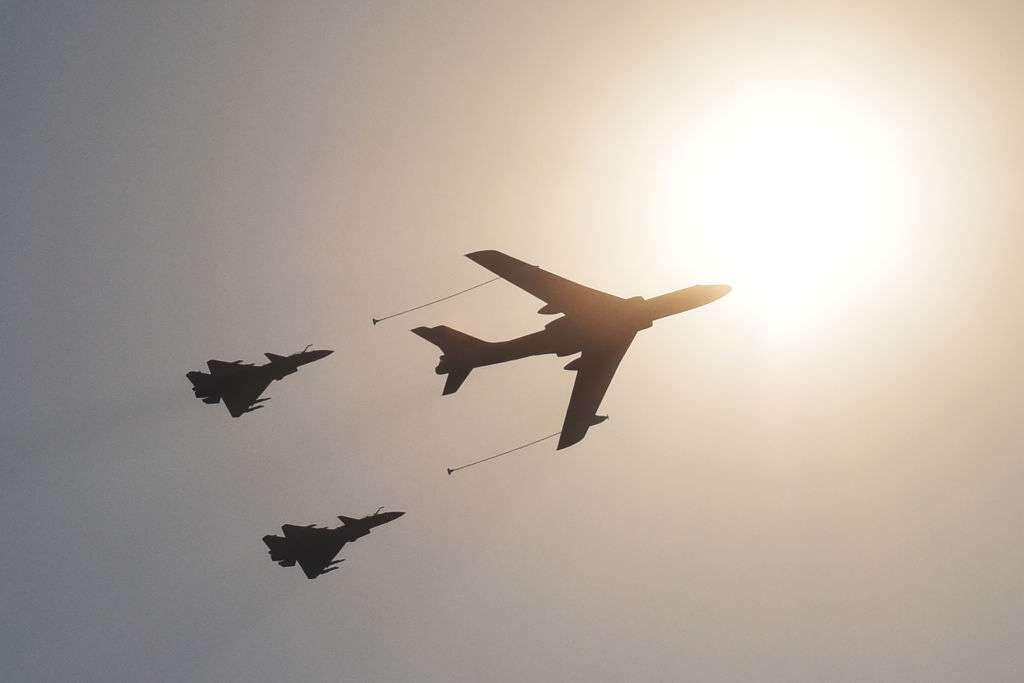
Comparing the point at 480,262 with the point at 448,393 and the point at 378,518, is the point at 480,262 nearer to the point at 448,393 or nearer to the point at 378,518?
the point at 448,393

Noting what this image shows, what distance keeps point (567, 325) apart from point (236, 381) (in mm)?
26599

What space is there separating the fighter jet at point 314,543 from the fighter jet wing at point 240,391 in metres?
10.5

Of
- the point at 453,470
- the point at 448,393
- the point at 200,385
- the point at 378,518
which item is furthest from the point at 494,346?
the point at 200,385

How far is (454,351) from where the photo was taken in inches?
3056

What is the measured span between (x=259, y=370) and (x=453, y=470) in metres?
17.7

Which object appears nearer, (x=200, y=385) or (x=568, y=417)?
(x=200, y=385)

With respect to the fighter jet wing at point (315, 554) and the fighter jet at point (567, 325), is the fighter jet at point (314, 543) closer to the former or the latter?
the fighter jet wing at point (315, 554)

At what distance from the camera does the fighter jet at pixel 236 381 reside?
7644 cm

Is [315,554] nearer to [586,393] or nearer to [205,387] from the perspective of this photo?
[205,387]

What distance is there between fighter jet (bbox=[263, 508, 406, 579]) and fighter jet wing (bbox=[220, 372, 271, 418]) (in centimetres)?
1046

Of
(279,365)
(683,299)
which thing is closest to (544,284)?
(683,299)

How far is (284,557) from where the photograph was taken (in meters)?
78.5

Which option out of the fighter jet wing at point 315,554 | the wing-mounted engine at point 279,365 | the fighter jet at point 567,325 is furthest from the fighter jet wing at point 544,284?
the fighter jet wing at point 315,554

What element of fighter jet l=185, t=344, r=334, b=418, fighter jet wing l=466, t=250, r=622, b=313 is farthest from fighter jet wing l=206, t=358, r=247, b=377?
fighter jet wing l=466, t=250, r=622, b=313
